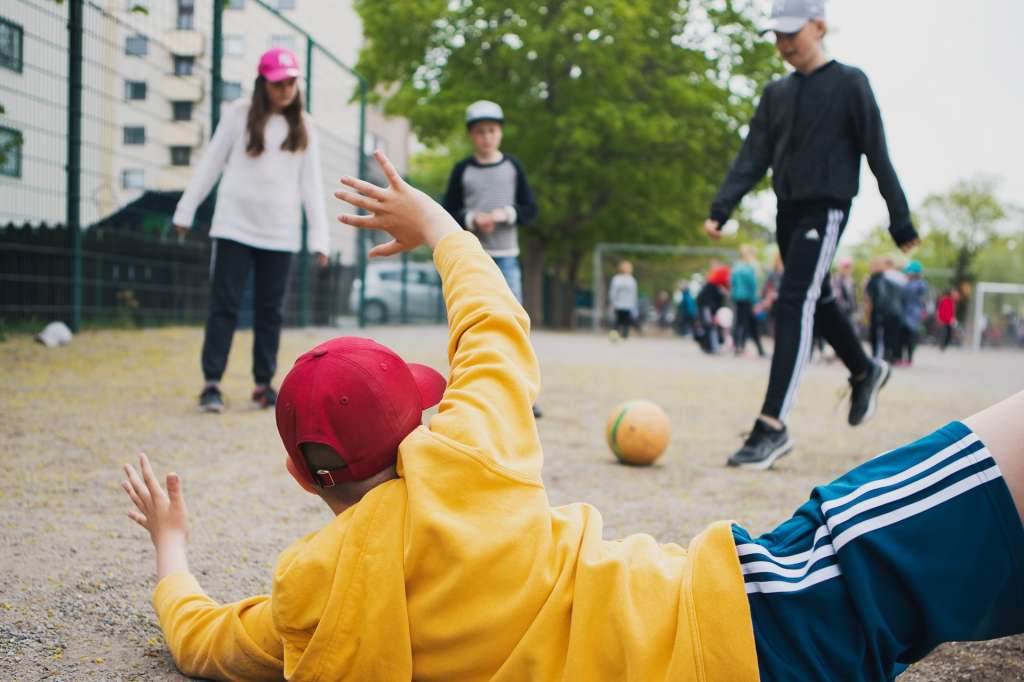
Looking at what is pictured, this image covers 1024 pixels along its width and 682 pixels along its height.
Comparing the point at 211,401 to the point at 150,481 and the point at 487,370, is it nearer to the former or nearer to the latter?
the point at 150,481

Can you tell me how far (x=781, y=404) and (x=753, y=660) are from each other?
329 centimetres

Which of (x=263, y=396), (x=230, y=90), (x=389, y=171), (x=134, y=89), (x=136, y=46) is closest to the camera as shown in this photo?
(x=389, y=171)

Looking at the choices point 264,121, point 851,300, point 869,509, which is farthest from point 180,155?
point 851,300

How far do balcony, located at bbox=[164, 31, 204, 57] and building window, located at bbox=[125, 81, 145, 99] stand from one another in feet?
1.52

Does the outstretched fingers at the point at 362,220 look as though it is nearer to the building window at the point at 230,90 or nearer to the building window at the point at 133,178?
the building window at the point at 133,178

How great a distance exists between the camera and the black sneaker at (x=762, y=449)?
4.61m

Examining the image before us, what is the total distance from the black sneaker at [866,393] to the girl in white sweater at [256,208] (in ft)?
11.0

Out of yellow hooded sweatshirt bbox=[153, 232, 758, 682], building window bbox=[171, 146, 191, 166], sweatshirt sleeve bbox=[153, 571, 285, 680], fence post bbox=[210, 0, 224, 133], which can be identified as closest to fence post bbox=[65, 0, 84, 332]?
building window bbox=[171, 146, 191, 166]

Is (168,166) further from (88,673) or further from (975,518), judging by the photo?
(975,518)

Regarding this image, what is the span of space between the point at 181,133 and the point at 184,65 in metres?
0.74

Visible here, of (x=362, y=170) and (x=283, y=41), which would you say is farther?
(x=362, y=170)

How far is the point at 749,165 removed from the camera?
4.95 m

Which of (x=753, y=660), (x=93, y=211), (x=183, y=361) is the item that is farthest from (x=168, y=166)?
(x=753, y=660)

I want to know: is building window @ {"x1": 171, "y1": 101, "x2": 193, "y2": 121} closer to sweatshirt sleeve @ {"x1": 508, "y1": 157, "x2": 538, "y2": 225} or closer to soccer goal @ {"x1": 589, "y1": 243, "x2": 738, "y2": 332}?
sweatshirt sleeve @ {"x1": 508, "y1": 157, "x2": 538, "y2": 225}
